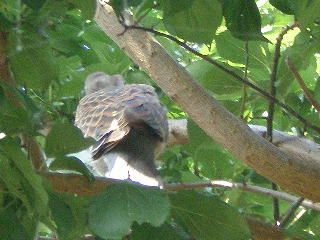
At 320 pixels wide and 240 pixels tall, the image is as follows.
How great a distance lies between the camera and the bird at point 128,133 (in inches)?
80.9

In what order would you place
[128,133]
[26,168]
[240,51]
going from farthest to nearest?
[128,133], [240,51], [26,168]

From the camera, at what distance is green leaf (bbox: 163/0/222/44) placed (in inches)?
39.7

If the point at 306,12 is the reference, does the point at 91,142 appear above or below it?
below

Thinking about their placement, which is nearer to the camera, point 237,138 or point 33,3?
point 33,3

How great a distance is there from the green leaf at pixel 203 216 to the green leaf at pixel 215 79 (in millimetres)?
454

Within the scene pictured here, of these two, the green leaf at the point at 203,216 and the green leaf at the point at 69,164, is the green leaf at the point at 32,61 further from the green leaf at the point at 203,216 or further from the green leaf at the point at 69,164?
the green leaf at the point at 203,216

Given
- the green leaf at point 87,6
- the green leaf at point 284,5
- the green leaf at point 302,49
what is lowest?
the green leaf at point 302,49

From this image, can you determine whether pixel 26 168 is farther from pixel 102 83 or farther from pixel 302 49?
pixel 102 83

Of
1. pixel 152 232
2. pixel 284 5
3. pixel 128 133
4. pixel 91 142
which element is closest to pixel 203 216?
pixel 152 232

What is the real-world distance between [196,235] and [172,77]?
0.41 m

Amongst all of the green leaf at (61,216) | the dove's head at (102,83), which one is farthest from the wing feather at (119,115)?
the green leaf at (61,216)

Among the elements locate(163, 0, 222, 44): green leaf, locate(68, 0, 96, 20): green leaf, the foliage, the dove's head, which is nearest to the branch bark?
the foliage

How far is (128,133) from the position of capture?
218 cm

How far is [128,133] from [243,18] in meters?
1.21
